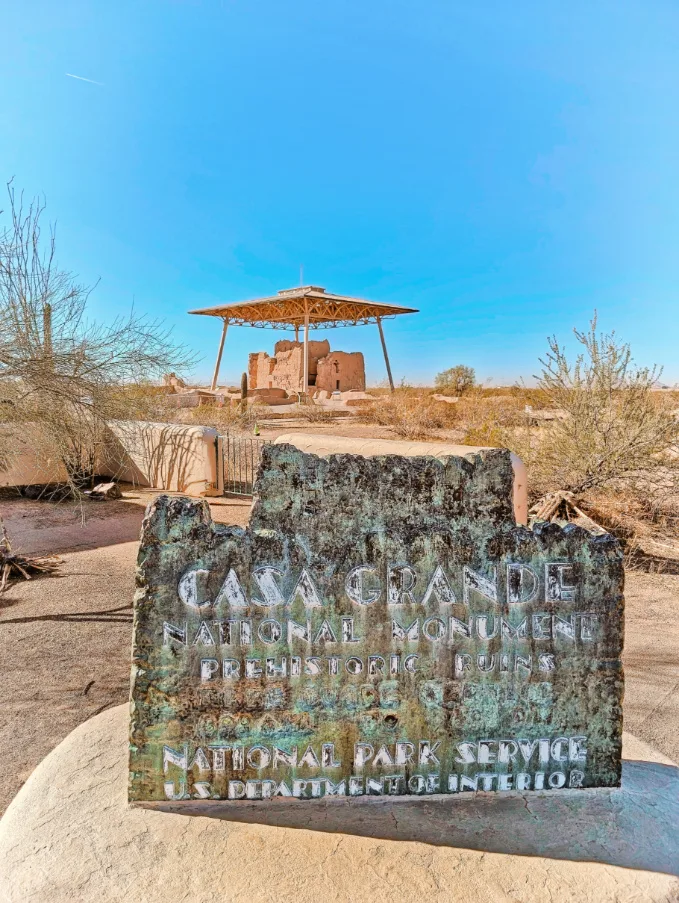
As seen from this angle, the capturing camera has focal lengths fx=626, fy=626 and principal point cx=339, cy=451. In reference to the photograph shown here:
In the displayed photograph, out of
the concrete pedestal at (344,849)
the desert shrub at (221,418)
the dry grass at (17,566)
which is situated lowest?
the dry grass at (17,566)

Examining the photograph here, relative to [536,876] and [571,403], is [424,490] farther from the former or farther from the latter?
[571,403]

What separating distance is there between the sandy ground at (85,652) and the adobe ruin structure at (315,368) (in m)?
23.6

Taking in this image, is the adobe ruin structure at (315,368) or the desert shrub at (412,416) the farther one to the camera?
the adobe ruin structure at (315,368)

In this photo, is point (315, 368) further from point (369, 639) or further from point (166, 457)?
point (369, 639)

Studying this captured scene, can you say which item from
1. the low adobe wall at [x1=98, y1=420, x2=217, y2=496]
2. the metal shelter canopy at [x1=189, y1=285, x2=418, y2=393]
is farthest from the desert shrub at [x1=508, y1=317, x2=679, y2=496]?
the metal shelter canopy at [x1=189, y1=285, x2=418, y2=393]

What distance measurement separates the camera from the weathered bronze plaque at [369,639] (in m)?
2.01

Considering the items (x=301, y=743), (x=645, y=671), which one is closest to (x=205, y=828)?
(x=301, y=743)

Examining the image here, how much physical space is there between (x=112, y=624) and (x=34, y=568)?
2082 millimetres

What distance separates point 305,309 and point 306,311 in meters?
0.18

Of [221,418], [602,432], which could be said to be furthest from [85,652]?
[221,418]

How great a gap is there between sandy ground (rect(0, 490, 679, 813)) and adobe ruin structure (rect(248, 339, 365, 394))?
23625 millimetres

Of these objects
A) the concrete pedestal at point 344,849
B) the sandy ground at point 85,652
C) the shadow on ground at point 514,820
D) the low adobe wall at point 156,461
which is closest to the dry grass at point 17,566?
the sandy ground at point 85,652

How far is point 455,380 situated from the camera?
35.6 meters

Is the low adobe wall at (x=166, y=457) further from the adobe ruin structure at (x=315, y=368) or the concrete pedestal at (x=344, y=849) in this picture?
the adobe ruin structure at (x=315, y=368)
